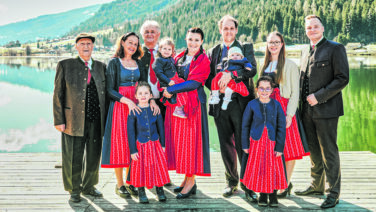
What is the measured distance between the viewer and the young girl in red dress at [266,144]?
3.18m

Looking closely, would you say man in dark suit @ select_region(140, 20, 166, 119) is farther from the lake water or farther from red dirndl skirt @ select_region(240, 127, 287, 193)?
the lake water

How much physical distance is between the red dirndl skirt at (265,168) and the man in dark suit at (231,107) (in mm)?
260

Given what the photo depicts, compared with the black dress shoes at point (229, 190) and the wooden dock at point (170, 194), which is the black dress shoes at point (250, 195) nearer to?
the wooden dock at point (170, 194)

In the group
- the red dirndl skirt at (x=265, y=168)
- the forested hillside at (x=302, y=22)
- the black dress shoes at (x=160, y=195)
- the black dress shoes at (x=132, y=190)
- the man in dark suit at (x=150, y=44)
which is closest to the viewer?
the red dirndl skirt at (x=265, y=168)

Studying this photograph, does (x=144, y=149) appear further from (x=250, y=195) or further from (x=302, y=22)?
(x=302, y=22)

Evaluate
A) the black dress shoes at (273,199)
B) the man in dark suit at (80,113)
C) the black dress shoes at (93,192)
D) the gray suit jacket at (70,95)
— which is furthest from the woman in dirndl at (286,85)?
the black dress shoes at (93,192)

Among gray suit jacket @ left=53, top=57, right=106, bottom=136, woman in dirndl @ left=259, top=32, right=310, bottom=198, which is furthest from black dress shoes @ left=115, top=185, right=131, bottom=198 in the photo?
woman in dirndl @ left=259, top=32, right=310, bottom=198

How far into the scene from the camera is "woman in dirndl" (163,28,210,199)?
3408 millimetres

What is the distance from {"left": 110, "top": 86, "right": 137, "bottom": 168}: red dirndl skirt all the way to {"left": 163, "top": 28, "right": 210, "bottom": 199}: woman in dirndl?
437 millimetres

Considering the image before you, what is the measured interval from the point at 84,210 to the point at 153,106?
1.25m

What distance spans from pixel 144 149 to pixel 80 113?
78 centimetres

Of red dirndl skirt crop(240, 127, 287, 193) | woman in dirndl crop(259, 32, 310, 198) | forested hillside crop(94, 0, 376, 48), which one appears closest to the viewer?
red dirndl skirt crop(240, 127, 287, 193)

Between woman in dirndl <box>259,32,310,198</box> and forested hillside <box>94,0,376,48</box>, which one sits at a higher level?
forested hillside <box>94,0,376,48</box>

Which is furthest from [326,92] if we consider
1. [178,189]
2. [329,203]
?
[178,189]
